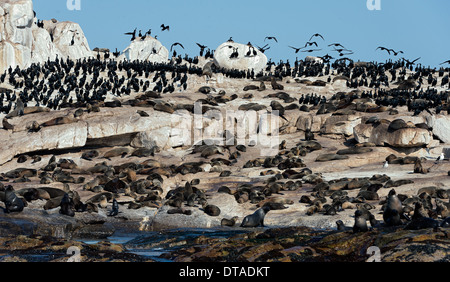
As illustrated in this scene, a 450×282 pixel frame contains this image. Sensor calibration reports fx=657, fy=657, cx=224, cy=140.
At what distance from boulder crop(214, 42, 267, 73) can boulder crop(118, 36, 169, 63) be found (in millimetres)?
10196

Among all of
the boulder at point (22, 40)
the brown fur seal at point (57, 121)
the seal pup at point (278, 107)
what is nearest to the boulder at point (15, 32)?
the boulder at point (22, 40)

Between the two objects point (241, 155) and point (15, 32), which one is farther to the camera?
point (15, 32)

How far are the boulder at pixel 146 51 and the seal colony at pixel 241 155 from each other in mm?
13391

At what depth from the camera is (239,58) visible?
5462cm

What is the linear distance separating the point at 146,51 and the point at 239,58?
13.9 meters

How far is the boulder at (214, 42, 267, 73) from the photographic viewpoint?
179ft

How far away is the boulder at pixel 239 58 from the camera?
54.6 meters

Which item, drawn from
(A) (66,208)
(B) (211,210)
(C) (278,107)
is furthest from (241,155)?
(A) (66,208)

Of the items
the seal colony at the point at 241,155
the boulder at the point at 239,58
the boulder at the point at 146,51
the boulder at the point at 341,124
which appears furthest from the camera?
the boulder at the point at 146,51

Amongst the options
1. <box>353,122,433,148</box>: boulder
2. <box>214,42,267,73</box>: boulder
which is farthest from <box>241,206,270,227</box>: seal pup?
<box>214,42,267,73</box>: boulder

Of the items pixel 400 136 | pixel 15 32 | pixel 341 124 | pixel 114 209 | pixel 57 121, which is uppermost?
pixel 15 32

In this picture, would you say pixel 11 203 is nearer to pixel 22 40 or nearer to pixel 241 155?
pixel 241 155

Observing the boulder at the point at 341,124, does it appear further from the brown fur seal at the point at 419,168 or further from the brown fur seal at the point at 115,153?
the brown fur seal at the point at 115,153
